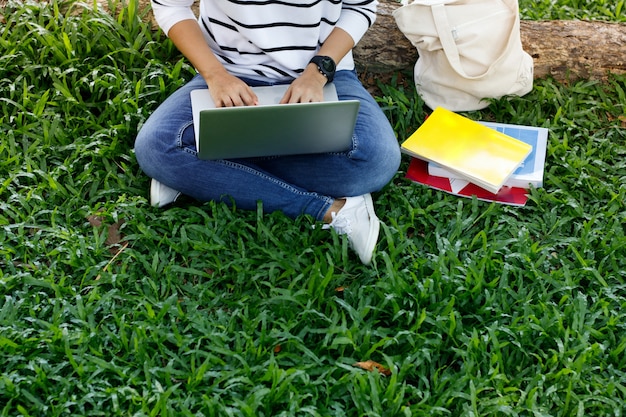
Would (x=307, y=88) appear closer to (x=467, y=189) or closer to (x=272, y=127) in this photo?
(x=272, y=127)

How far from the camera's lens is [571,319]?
247 cm

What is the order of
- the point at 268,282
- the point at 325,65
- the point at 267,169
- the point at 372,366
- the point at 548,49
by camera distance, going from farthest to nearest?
1. the point at 548,49
2. the point at 267,169
3. the point at 325,65
4. the point at 268,282
5. the point at 372,366

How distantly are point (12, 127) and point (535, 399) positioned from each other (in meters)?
2.15

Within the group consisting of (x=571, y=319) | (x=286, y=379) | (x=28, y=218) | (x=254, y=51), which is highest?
(x=254, y=51)

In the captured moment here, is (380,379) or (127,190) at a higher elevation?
(127,190)

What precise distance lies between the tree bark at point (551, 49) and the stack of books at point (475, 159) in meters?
0.41

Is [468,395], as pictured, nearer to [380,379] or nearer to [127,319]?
[380,379]

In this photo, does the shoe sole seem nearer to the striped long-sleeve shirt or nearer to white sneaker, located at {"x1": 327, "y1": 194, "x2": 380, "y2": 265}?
white sneaker, located at {"x1": 327, "y1": 194, "x2": 380, "y2": 265}

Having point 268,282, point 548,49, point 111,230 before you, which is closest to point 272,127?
point 268,282

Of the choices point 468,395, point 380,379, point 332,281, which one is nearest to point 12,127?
point 332,281

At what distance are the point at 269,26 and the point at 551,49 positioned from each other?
1.36 metres

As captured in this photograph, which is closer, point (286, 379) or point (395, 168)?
point (286, 379)

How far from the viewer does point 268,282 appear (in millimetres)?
2578

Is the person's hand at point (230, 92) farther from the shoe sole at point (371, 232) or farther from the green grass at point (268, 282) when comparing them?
the shoe sole at point (371, 232)
